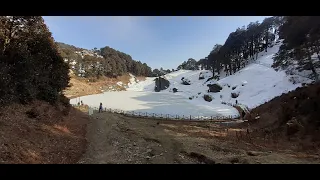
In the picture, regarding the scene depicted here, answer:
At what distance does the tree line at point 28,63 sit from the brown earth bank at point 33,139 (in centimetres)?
90

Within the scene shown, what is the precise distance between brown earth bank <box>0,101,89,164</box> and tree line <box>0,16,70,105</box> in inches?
35.6

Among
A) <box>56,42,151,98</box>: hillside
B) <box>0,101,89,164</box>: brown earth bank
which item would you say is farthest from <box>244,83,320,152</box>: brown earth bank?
<box>56,42,151,98</box>: hillside

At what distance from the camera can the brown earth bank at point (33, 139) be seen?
8194mm

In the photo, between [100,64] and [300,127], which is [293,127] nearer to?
[300,127]

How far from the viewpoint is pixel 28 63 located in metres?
13.9

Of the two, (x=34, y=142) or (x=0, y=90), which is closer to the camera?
(x=34, y=142)

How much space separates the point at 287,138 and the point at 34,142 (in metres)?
13.0

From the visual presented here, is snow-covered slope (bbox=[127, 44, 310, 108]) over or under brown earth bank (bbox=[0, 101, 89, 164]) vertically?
over

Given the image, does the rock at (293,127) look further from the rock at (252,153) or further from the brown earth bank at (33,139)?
the brown earth bank at (33,139)

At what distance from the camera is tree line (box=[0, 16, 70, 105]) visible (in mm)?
12509

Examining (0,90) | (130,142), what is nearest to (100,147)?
(130,142)

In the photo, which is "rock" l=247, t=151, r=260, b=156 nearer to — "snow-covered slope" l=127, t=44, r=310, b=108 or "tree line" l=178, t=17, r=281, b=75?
"snow-covered slope" l=127, t=44, r=310, b=108

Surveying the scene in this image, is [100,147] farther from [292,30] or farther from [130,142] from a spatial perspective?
[292,30]

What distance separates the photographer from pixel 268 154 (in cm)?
1105
